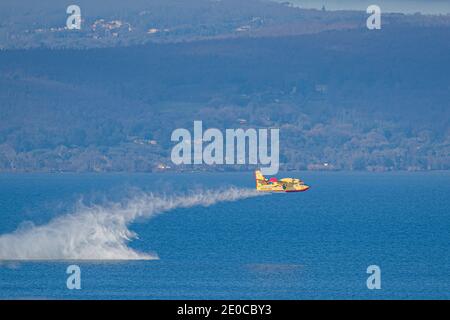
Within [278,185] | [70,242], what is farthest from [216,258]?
[278,185]

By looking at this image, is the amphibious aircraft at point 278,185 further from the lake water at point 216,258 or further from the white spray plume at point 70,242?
the white spray plume at point 70,242

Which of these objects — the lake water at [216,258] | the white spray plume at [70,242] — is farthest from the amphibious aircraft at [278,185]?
the white spray plume at [70,242]

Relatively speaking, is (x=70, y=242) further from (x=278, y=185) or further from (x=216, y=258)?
(x=278, y=185)

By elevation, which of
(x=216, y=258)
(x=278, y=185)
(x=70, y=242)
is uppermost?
(x=278, y=185)

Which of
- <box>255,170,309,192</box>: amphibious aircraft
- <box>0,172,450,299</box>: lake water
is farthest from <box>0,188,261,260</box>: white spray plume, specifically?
<box>255,170,309,192</box>: amphibious aircraft

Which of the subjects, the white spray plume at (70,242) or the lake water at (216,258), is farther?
the white spray plume at (70,242)

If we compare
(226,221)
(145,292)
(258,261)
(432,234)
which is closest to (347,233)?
(432,234)

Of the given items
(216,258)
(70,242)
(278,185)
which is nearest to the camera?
(70,242)

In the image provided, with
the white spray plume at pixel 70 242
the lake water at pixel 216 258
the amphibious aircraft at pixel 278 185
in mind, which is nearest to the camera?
the lake water at pixel 216 258

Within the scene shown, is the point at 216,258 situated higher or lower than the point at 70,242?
lower
